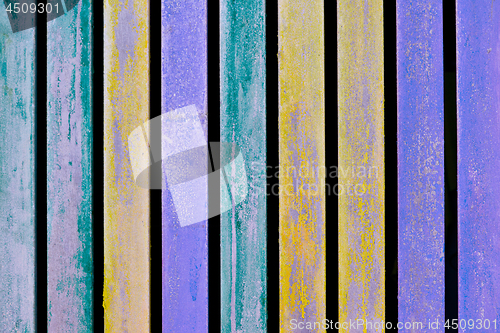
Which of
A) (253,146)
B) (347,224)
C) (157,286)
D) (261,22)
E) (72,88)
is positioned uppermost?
(261,22)

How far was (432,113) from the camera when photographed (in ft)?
→ 2.86

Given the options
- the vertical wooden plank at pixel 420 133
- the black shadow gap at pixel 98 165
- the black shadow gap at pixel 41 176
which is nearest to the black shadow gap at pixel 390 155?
the vertical wooden plank at pixel 420 133

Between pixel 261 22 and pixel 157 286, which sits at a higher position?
pixel 261 22

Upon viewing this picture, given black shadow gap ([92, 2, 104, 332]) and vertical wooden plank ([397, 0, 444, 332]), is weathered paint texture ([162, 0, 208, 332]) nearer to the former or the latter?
black shadow gap ([92, 2, 104, 332])

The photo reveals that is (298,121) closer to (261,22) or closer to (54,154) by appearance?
(261,22)

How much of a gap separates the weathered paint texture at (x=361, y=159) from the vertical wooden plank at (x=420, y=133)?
0.05 m

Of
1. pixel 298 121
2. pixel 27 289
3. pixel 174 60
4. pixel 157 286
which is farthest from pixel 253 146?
pixel 27 289

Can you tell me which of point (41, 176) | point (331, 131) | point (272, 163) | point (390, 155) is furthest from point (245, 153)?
point (41, 176)

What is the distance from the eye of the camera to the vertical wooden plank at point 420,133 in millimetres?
871

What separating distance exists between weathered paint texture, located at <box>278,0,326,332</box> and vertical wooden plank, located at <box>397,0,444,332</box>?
208 millimetres

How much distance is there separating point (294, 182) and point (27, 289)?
77 cm

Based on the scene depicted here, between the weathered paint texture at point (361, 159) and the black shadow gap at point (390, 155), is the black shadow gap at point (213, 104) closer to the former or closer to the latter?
the weathered paint texture at point (361, 159)

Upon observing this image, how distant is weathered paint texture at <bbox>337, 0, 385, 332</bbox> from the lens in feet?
2.85

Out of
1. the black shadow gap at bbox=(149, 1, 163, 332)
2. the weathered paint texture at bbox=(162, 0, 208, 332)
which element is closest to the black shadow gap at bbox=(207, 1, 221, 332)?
the weathered paint texture at bbox=(162, 0, 208, 332)
